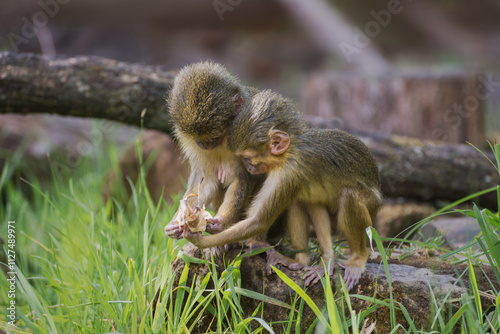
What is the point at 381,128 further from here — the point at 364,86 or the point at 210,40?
the point at 210,40

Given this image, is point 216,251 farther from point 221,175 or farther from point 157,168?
point 157,168

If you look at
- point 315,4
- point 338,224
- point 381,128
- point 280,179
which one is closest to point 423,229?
point 338,224

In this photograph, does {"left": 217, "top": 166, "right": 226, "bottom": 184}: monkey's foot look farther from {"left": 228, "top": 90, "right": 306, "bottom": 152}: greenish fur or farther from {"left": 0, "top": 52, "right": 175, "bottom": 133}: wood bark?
{"left": 0, "top": 52, "right": 175, "bottom": 133}: wood bark

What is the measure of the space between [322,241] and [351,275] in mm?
334

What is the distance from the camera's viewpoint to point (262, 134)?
11.5ft

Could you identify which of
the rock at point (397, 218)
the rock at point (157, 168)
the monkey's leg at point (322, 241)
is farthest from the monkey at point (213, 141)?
the rock at point (157, 168)

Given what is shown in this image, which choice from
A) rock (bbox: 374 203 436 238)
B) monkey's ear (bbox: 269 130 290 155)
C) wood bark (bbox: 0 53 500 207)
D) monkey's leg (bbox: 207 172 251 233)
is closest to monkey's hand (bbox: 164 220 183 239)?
monkey's leg (bbox: 207 172 251 233)

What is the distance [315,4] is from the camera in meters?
13.1

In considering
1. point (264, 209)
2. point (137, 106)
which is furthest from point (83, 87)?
point (264, 209)

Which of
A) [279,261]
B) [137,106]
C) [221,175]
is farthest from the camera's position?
[137,106]

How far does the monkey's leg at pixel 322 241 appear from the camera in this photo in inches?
135

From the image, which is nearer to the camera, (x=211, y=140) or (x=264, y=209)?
(x=264, y=209)

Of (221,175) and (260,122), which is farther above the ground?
(260,122)

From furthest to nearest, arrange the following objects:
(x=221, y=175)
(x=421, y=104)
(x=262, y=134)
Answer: (x=421, y=104) < (x=221, y=175) < (x=262, y=134)
